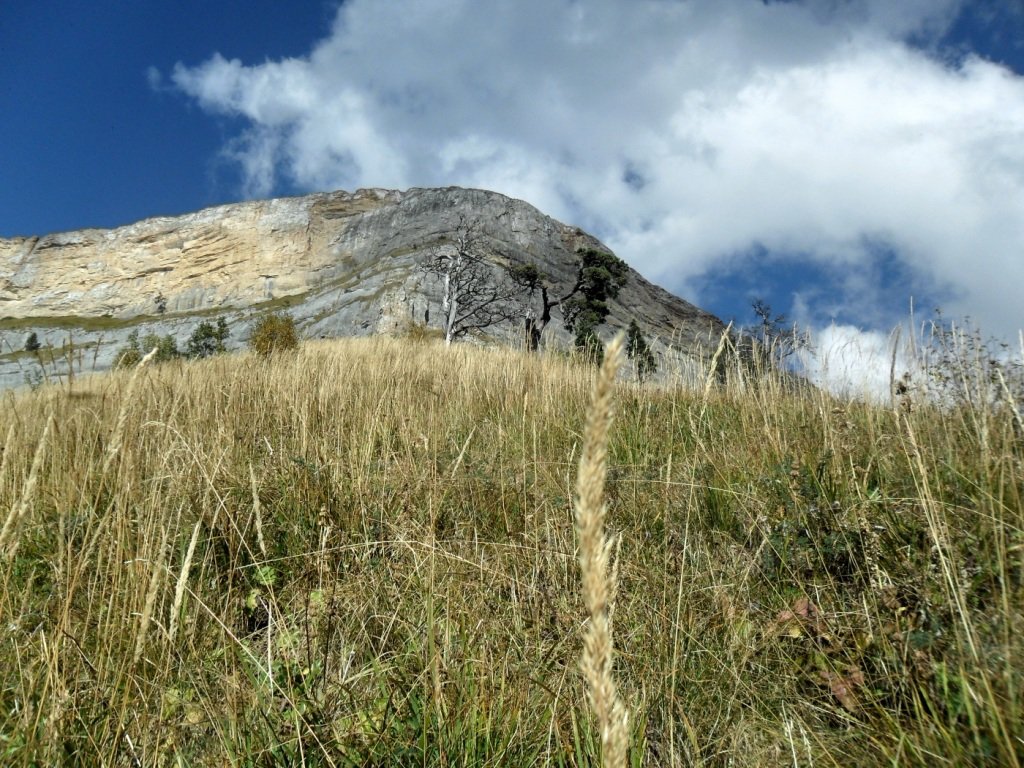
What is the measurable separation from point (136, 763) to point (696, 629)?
125 cm

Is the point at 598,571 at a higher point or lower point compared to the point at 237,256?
lower

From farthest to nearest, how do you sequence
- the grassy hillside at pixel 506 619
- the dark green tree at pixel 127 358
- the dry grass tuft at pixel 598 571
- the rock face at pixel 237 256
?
1. the rock face at pixel 237 256
2. the dark green tree at pixel 127 358
3. the grassy hillside at pixel 506 619
4. the dry grass tuft at pixel 598 571

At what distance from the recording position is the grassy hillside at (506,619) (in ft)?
3.49

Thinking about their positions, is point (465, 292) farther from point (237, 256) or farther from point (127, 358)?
point (237, 256)

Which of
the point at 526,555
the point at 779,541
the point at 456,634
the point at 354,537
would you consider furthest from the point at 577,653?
the point at 354,537

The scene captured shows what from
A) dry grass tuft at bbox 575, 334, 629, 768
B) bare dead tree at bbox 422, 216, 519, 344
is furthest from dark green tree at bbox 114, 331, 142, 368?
bare dead tree at bbox 422, 216, 519, 344

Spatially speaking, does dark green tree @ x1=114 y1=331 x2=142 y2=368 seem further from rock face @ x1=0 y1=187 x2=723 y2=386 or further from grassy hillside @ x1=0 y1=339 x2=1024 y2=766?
rock face @ x1=0 y1=187 x2=723 y2=386

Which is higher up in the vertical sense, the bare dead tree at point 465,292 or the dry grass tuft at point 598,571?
the bare dead tree at point 465,292

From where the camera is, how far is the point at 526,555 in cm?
181

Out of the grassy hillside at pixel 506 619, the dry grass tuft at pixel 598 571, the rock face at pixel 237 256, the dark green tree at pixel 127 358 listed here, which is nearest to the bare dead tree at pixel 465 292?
the dark green tree at pixel 127 358

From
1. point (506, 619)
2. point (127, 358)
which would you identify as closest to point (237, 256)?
point (127, 358)

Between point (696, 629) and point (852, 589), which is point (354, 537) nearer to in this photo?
point (696, 629)

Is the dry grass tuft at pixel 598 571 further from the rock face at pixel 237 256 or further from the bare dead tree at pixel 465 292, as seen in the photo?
the rock face at pixel 237 256

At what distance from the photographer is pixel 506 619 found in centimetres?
155
